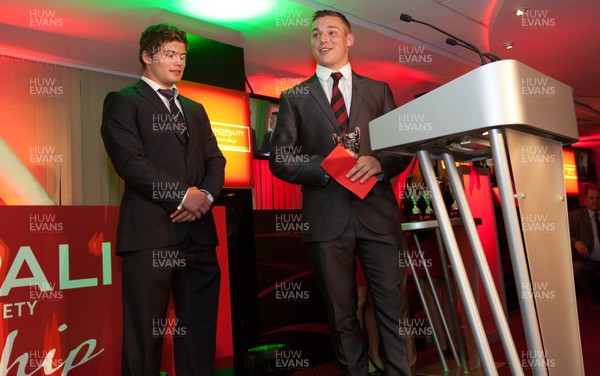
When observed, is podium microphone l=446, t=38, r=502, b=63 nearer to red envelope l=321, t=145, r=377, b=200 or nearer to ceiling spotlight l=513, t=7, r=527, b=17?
red envelope l=321, t=145, r=377, b=200

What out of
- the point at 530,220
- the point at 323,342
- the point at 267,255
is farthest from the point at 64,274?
the point at 323,342

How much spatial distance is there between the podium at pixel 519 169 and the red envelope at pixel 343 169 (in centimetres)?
32

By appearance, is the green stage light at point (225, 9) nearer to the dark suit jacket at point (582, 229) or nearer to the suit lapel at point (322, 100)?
the suit lapel at point (322, 100)

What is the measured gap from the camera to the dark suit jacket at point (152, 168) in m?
1.88

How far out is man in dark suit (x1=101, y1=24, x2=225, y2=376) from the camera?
1852 mm

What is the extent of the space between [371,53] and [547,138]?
4.08 m

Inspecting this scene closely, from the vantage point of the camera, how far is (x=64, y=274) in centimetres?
212

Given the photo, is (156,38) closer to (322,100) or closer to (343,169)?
(322,100)

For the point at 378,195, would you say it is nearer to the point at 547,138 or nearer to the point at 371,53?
the point at 547,138

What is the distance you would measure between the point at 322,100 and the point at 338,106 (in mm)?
58

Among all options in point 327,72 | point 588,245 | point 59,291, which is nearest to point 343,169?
point 327,72

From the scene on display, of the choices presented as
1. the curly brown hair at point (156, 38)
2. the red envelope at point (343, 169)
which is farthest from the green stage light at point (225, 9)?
the red envelope at point (343, 169)

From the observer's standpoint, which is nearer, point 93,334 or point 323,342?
point 93,334

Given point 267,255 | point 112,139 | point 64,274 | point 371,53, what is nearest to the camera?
point 112,139
